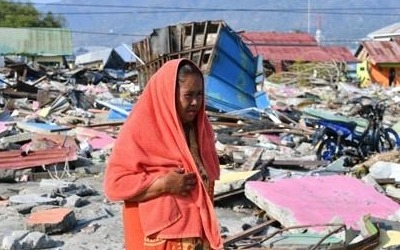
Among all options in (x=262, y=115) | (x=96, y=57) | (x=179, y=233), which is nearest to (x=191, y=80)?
(x=179, y=233)

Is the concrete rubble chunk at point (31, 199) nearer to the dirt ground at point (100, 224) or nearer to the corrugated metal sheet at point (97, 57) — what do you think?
the dirt ground at point (100, 224)

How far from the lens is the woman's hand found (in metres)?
2.65

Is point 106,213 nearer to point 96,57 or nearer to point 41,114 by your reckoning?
point 41,114

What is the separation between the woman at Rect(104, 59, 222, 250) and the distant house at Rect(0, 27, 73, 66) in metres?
45.3

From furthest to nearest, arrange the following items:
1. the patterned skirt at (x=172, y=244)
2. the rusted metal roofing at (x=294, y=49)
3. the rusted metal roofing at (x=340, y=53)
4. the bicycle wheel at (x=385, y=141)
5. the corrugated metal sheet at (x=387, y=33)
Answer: the corrugated metal sheet at (x=387, y=33)
the rusted metal roofing at (x=340, y=53)
the rusted metal roofing at (x=294, y=49)
the bicycle wheel at (x=385, y=141)
the patterned skirt at (x=172, y=244)

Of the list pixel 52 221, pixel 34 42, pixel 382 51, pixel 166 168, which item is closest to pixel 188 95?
pixel 166 168

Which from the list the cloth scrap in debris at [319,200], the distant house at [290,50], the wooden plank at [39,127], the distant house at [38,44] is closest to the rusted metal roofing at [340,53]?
the distant house at [290,50]

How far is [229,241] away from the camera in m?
5.24

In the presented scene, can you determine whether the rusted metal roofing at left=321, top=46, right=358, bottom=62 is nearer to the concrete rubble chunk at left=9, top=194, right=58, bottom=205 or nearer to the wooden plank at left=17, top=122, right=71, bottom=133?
the wooden plank at left=17, top=122, right=71, bottom=133

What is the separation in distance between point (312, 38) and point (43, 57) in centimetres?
2137

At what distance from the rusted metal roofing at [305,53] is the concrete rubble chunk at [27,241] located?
40677 millimetres

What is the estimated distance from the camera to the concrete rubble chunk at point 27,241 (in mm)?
5441

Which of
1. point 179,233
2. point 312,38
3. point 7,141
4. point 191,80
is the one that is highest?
point 191,80

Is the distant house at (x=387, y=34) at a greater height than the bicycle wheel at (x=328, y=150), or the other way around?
the bicycle wheel at (x=328, y=150)
